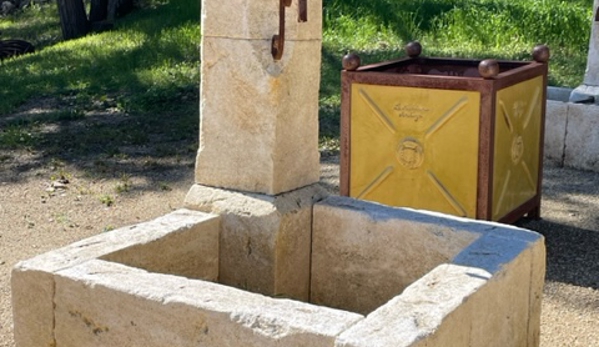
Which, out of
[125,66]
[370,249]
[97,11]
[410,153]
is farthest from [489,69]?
[97,11]

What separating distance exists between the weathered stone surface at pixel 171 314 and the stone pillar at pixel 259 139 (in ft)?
2.14

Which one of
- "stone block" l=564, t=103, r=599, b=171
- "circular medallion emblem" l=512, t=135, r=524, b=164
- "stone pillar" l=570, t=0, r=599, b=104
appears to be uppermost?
"stone pillar" l=570, t=0, r=599, b=104

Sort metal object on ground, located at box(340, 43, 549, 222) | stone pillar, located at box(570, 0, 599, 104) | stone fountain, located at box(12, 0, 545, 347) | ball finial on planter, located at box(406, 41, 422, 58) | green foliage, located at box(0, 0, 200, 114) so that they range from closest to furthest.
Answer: stone fountain, located at box(12, 0, 545, 347)
metal object on ground, located at box(340, 43, 549, 222)
ball finial on planter, located at box(406, 41, 422, 58)
stone pillar, located at box(570, 0, 599, 104)
green foliage, located at box(0, 0, 200, 114)

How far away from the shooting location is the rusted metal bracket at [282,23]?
3.42 meters

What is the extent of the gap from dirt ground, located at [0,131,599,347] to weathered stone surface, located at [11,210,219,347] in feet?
2.97

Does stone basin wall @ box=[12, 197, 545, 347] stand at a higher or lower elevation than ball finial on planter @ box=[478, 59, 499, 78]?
lower

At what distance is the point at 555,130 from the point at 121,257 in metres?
4.65

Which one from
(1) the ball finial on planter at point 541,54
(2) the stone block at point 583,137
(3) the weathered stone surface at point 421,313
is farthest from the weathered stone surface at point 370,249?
(2) the stone block at point 583,137

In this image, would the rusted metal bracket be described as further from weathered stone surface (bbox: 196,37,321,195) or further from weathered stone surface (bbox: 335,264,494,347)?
weathered stone surface (bbox: 335,264,494,347)

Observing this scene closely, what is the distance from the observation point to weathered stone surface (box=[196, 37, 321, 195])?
3.55 meters

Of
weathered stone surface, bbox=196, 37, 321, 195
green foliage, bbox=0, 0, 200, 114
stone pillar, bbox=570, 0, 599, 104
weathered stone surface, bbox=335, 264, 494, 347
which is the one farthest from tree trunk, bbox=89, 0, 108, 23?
weathered stone surface, bbox=335, 264, 494, 347

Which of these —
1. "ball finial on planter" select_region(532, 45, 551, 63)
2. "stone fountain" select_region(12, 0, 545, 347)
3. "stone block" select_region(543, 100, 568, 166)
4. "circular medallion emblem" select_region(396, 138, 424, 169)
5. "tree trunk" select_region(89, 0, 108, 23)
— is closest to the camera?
"stone fountain" select_region(12, 0, 545, 347)

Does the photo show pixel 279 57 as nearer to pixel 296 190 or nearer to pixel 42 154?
pixel 296 190

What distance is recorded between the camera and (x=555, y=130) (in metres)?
7.18
